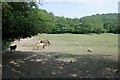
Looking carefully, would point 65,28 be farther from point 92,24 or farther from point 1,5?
point 1,5

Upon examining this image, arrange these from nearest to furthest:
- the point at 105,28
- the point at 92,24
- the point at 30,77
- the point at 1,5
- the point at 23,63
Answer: the point at 1,5 < the point at 30,77 < the point at 23,63 < the point at 105,28 < the point at 92,24

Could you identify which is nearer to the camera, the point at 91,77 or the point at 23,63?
the point at 91,77

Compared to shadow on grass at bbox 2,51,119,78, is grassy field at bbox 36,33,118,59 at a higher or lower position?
higher

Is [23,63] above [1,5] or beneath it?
beneath

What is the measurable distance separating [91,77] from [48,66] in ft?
9.03

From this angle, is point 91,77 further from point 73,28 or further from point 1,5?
point 73,28

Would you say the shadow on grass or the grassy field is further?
the grassy field

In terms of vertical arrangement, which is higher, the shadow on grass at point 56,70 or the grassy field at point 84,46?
the grassy field at point 84,46

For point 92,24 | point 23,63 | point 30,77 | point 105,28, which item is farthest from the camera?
point 92,24

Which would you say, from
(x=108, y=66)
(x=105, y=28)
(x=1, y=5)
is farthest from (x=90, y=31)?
(x=1, y=5)

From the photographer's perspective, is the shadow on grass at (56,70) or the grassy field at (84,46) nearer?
the shadow on grass at (56,70)

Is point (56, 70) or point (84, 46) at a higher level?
point (84, 46)

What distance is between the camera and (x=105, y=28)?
3233 inches

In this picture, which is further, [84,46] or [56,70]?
[84,46]
